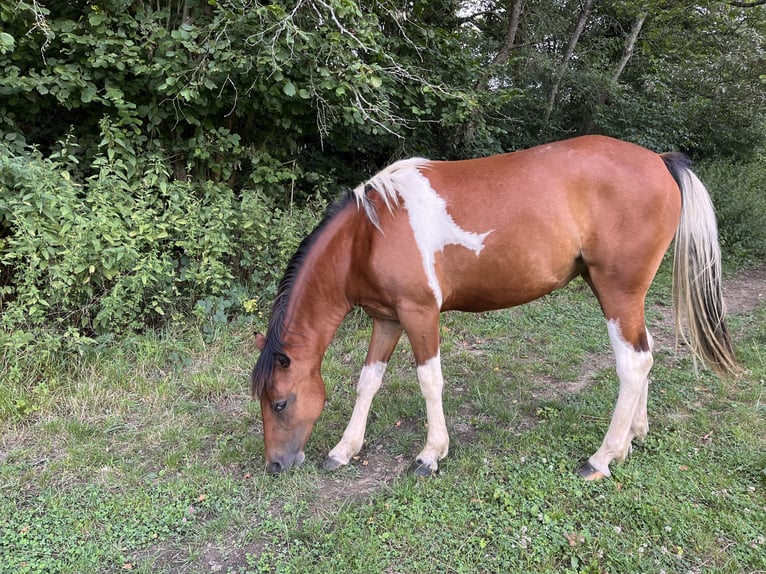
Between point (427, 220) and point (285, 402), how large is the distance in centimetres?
129

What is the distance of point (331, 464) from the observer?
2664 millimetres

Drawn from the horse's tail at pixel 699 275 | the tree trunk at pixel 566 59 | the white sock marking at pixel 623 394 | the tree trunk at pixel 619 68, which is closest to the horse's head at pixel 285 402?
the white sock marking at pixel 623 394

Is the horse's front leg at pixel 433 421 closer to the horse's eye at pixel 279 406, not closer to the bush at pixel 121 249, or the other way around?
the horse's eye at pixel 279 406

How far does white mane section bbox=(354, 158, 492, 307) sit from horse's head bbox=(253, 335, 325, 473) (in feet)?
2.92

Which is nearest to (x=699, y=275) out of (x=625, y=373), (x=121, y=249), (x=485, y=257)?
(x=625, y=373)

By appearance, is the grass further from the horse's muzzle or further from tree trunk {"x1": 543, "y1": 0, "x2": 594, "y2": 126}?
tree trunk {"x1": 543, "y1": 0, "x2": 594, "y2": 126}

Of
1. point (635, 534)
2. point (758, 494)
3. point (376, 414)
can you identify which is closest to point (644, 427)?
point (758, 494)

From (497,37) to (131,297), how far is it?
867 centimetres

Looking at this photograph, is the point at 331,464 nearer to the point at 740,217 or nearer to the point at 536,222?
the point at 536,222

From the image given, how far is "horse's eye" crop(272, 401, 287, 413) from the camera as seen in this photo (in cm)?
248

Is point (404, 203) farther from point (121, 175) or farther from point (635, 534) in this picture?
point (121, 175)

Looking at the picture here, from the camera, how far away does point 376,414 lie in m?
3.16

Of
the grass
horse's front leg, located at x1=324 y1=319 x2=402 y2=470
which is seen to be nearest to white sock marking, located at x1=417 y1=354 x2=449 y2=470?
the grass

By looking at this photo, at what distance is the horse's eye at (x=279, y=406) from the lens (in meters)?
2.48
